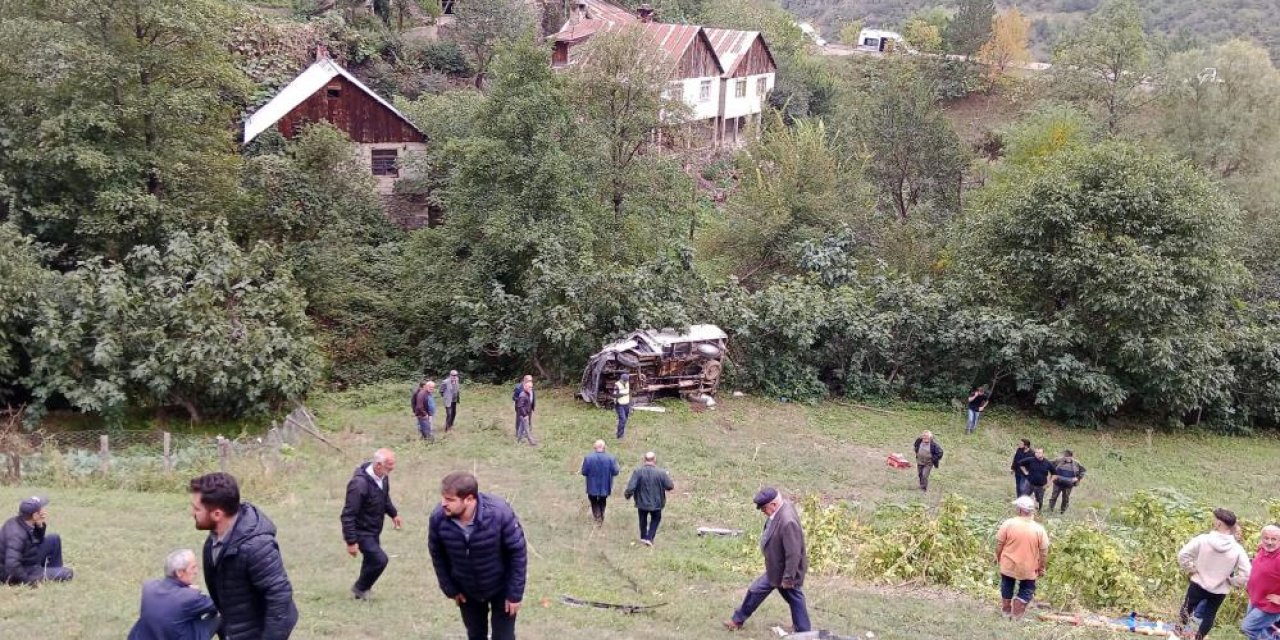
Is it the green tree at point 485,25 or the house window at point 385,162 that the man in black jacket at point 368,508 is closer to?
the house window at point 385,162

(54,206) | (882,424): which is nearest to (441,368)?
(54,206)

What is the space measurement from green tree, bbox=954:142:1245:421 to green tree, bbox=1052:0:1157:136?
2219cm

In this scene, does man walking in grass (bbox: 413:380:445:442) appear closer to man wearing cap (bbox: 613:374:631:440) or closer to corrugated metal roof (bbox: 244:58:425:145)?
man wearing cap (bbox: 613:374:631:440)

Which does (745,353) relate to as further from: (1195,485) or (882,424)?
(1195,485)

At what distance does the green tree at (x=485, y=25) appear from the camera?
49.9 metres

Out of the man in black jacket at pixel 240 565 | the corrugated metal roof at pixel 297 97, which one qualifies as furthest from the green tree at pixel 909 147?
the man in black jacket at pixel 240 565

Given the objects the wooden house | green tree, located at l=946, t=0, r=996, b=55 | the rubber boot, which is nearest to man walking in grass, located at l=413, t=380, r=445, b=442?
the rubber boot

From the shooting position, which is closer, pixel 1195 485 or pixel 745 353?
pixel 1195 485

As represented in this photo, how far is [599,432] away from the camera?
2378 cm

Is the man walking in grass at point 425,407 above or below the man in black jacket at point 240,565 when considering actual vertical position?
below

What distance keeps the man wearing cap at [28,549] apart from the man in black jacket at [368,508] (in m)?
3.81

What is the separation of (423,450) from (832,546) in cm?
1051

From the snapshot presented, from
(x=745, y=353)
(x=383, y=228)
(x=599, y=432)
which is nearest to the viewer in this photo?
(x=599, y=432)

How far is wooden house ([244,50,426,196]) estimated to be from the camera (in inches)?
1421
